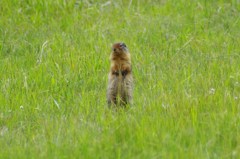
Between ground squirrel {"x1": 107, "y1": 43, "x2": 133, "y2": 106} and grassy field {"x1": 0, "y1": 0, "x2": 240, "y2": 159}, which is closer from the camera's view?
grassy field {"x1": 0, "y1": 0, "x2": 240, "y2": 159}

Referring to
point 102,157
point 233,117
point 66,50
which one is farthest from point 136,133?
point 66,50

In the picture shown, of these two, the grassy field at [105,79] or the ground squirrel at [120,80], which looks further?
the ground squirrel at [120,80]

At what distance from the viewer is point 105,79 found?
8188mm

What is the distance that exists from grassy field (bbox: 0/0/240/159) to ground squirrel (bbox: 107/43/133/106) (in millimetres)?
129

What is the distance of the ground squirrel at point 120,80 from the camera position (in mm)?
6566

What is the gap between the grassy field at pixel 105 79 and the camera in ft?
19.0

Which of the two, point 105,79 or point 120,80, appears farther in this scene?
point 105,79

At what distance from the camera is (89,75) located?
27.4ft

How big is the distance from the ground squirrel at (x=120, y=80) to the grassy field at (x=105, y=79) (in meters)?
0.13

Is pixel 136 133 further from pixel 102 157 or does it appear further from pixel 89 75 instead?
pixel 89 75

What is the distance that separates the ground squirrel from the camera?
6.57m

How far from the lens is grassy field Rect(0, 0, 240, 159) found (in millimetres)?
5777

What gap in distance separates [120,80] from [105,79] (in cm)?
165

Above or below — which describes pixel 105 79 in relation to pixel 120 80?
below
